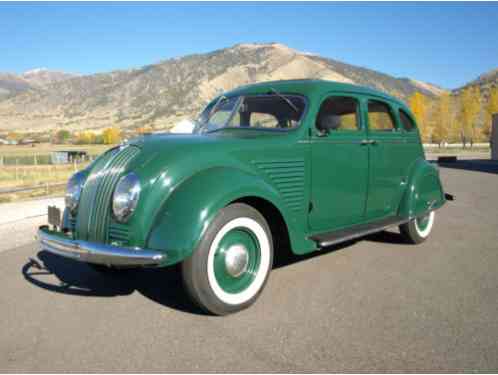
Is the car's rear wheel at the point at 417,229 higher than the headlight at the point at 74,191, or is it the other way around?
the headlight at the point at 74,191

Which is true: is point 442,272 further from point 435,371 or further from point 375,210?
point 435,371

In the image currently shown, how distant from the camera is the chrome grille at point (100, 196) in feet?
10.3

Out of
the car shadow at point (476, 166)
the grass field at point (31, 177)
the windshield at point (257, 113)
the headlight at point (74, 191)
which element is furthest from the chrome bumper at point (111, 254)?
the car shadow at point (476, 166)

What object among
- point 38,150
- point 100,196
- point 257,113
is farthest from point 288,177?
point 38,150

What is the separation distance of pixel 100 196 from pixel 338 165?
2.20 m

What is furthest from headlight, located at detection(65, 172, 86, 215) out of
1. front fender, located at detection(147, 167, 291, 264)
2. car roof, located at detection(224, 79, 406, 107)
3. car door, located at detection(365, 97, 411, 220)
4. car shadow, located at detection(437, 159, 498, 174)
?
car shadow, located at detection(437, 159, 498, 174)

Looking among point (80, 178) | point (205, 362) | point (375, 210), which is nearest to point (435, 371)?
point (205, 362)

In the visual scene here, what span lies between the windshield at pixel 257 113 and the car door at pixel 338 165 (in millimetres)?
267

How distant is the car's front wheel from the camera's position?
9.77 feet

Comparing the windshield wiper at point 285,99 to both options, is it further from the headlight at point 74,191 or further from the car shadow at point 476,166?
the car shadow at point 476,166

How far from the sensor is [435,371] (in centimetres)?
237

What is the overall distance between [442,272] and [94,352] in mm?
3314

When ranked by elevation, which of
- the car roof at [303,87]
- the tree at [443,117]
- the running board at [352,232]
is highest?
the tree at [443,117]

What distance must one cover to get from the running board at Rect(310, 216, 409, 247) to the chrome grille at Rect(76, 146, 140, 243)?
5.66 feet
